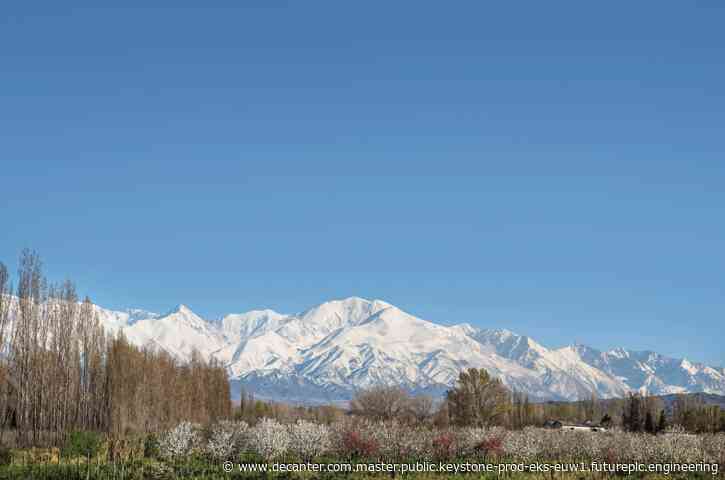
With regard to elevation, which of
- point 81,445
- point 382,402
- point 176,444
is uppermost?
point 176,444

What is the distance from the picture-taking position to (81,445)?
146 ft

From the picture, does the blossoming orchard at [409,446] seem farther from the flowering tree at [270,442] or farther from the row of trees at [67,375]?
the row of trees at [67,375]

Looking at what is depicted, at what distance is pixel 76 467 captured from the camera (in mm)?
33875

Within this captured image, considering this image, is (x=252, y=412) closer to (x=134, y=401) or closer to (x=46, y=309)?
(x=134, y=401)

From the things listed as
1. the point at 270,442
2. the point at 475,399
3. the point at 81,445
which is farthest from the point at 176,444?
the point at 475,399

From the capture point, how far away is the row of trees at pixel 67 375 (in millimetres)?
50156

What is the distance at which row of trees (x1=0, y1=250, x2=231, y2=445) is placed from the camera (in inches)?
1975

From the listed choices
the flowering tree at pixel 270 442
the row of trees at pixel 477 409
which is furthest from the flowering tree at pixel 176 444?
the row of trees at pixel 477 409

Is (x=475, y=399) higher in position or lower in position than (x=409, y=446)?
lower

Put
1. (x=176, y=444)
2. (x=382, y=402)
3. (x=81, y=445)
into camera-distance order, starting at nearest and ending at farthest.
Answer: (x=176, y=444)
(x=81, y=445)
(x=382, y=402)

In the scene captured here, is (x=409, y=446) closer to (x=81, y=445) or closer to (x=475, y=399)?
(x=81, y=445)

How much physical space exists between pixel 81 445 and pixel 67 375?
12.4 meters

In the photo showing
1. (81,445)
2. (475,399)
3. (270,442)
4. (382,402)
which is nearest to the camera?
(270,442)

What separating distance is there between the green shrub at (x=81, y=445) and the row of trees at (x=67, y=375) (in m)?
1.59
